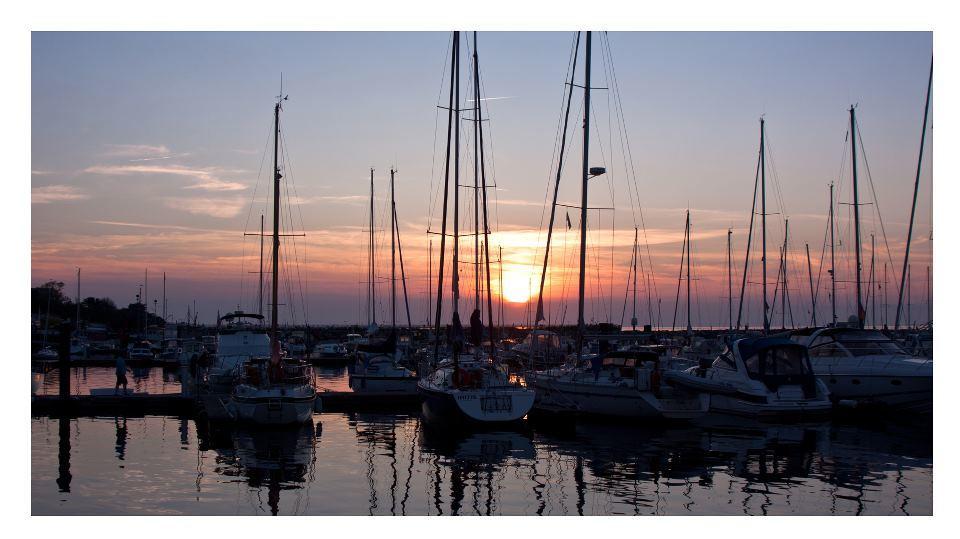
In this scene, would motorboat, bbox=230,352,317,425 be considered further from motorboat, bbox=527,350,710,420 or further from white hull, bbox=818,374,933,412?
white hull, bbox=818,374,933,412

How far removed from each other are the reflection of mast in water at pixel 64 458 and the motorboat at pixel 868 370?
24.5 m

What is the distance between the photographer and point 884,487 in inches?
739

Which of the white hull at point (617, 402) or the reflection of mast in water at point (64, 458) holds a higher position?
the white hull at point (617, 402)

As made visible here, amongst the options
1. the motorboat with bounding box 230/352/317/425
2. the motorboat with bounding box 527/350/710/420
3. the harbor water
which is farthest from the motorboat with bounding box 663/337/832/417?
the motorboat with bounding box 230/352/317/425

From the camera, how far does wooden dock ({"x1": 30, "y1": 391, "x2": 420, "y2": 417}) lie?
32.3 metres

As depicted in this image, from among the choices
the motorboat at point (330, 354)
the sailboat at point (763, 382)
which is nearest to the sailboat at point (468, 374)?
the sailboat at point (763, 382)

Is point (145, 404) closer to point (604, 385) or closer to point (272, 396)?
point (272, 396)

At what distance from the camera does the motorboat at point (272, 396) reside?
2762 centimetres

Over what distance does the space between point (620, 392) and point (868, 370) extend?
10.3 meters

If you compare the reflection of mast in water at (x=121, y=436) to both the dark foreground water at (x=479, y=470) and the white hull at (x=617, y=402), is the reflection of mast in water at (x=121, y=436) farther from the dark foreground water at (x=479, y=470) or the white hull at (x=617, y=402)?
the white hull at (x=617, y=402)

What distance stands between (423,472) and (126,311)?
139 meters

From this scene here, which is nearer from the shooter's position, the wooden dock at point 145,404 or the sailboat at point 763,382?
the sailboat at point 763,382

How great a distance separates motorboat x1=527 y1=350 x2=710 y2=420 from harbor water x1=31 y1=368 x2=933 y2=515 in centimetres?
72
